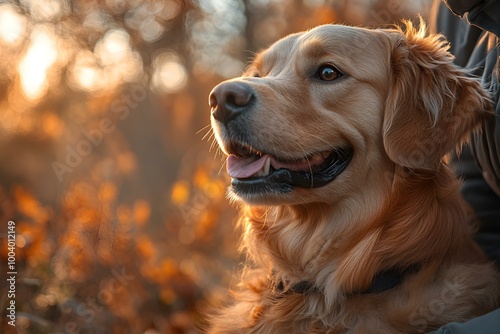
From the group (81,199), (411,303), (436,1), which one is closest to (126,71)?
(81,199)

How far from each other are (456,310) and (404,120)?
0.97 meters

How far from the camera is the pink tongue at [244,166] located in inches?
119

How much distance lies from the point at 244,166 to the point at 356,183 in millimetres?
595

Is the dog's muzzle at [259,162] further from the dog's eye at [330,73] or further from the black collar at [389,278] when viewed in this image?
the black collar at [389,278]

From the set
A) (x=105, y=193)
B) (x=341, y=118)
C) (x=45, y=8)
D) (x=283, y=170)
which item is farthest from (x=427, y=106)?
(x=45, y=8)

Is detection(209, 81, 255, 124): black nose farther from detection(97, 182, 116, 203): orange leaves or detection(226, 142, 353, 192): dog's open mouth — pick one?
detection(97, 182, 116, 203): orange leaves

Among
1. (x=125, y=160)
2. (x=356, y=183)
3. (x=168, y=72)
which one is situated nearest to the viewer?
(x=356, y=183)

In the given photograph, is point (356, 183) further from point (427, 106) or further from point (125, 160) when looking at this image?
point (125, 160)

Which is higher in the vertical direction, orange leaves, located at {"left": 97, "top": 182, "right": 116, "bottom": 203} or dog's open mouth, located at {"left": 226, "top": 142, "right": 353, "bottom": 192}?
dog's open mouth, located at {"left": 226, "top": 142, "right": 353, "bottom": 192}

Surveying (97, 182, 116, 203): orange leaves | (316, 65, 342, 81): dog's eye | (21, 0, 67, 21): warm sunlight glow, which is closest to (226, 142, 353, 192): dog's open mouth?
(316, 65, 342, 81): dog's eye

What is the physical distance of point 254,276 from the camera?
3256mm

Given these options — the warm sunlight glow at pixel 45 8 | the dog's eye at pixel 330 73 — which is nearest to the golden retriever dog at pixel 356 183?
the dog's eye at pixel 330 73

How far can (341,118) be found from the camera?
3.01m

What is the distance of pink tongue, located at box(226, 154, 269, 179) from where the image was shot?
9.88 feet
